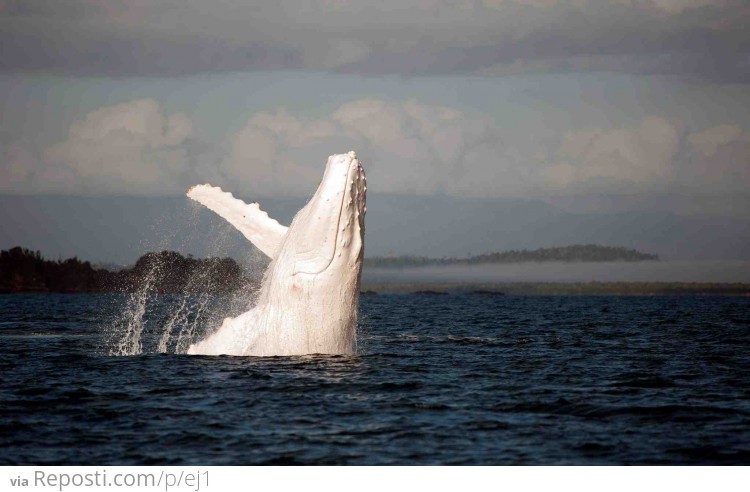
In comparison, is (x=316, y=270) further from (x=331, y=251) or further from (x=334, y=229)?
(x=334, y=229)

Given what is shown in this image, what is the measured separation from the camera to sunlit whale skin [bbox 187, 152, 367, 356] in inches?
711

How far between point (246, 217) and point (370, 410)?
15.9ft

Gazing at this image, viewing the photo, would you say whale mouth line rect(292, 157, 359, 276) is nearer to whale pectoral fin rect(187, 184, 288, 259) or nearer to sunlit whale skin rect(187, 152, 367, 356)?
sunlit whale skin rect(187, 152, 367, 356)

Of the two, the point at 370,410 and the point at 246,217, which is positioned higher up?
the point at 246,217

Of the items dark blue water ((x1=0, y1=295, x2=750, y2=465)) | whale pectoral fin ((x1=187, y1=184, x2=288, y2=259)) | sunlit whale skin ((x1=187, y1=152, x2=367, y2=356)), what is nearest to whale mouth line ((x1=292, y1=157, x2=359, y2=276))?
sunlit whale skin ((x1=187, y1=152, x2=367, y2=356))

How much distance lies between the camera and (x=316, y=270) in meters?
18.2

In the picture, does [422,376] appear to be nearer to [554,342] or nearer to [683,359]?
[683,359]

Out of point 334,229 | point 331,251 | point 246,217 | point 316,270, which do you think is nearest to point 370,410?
point 316,270

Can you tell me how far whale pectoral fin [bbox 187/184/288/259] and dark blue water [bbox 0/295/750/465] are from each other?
2.11 meters

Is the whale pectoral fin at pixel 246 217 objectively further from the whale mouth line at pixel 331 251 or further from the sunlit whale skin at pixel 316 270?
the whale mouth line at pixel 331 251

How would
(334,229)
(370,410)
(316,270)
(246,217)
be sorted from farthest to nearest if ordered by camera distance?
(246,217) → (316,270) → (334,229) → (370,410)
